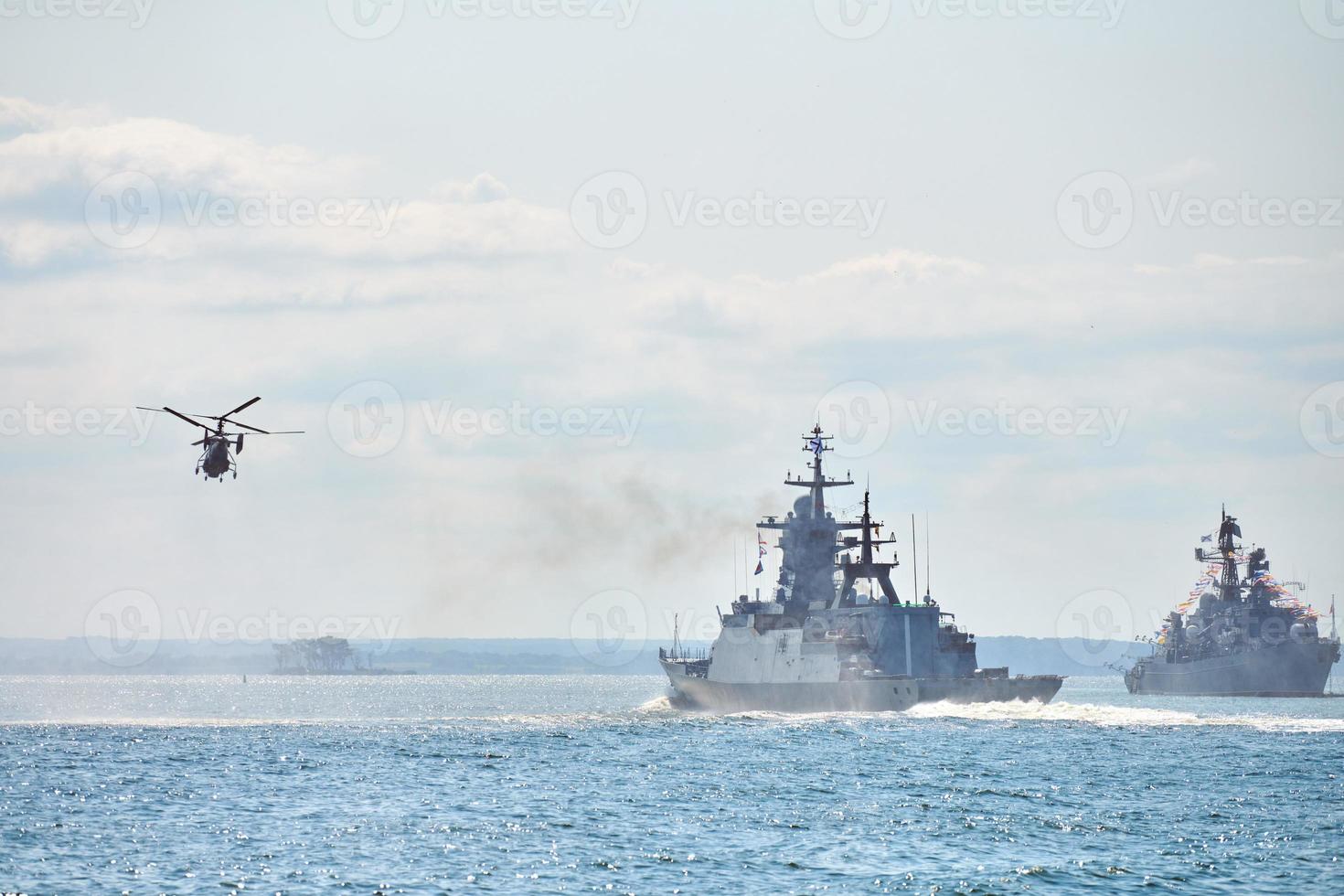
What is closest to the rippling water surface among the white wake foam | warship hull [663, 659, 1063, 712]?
the white wake foam

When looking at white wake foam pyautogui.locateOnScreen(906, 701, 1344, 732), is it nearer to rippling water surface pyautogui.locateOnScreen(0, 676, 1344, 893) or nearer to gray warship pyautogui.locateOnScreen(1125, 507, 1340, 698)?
rippling water surface pyautogui.locateOnScreen(0, 676, 1344, 893)

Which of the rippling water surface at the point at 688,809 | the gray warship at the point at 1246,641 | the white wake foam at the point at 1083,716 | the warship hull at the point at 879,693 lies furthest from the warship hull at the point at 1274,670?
the rippling water surface at the point at 688,809

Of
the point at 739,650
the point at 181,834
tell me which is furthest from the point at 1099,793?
the point at 739,650

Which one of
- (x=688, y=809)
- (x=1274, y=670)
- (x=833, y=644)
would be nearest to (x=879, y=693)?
(x=833, y=644)

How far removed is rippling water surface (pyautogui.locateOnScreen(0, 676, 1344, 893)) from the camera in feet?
99.7

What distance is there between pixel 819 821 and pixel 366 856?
37.6ft

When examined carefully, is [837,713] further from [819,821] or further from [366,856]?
[366,856]

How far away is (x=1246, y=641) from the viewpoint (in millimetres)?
123562

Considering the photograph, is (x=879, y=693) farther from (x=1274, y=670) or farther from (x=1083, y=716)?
(x=1274, y=670)

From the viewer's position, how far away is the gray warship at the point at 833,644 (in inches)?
2874

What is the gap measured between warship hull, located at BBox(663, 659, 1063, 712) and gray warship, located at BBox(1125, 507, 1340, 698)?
177 feet

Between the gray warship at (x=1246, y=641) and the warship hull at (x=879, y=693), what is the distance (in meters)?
54.1

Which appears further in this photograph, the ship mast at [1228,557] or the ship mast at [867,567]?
the ship mast at [1228,557]

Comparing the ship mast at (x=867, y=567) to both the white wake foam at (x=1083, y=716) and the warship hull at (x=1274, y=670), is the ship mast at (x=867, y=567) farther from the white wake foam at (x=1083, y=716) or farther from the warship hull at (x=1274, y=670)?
the warship hull at (x=1274, y=670)
